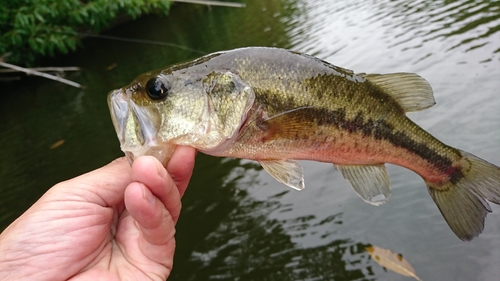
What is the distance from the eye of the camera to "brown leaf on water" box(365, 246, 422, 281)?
4.51 meters

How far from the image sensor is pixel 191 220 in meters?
6.73

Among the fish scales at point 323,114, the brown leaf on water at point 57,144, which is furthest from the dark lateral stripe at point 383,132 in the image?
the brown leaf on water at point 57,144

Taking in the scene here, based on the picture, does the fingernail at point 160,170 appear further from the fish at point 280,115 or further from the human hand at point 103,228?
the fish at point 280,115

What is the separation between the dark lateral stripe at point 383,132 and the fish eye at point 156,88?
832 millimetres

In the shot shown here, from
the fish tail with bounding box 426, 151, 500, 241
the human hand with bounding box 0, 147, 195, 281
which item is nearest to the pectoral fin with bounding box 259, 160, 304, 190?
the human hand with bounding box 0, 147, 195, 281

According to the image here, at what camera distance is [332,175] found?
647cm

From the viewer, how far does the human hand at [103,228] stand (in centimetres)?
210

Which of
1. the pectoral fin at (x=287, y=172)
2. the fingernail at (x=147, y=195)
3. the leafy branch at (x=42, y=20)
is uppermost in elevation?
the leafy branch at (x=42, y=20)

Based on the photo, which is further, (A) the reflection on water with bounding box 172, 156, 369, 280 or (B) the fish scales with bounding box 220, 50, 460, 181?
(A) the reflection on water with bounding box 172, 156, 369, 280

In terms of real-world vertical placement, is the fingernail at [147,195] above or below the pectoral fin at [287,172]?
above

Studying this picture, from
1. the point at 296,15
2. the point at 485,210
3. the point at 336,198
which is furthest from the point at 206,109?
the point at 296,15

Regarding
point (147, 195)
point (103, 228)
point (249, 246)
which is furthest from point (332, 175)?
point (147, 195)

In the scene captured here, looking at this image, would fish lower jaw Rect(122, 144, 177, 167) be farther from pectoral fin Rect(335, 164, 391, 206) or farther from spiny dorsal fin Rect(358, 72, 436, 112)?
spiny dorsal fin Rect(358, 72, 436, 112)

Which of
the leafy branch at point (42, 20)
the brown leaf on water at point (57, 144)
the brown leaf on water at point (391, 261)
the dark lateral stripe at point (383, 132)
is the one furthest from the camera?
the leafy branch at point (42, 20)
